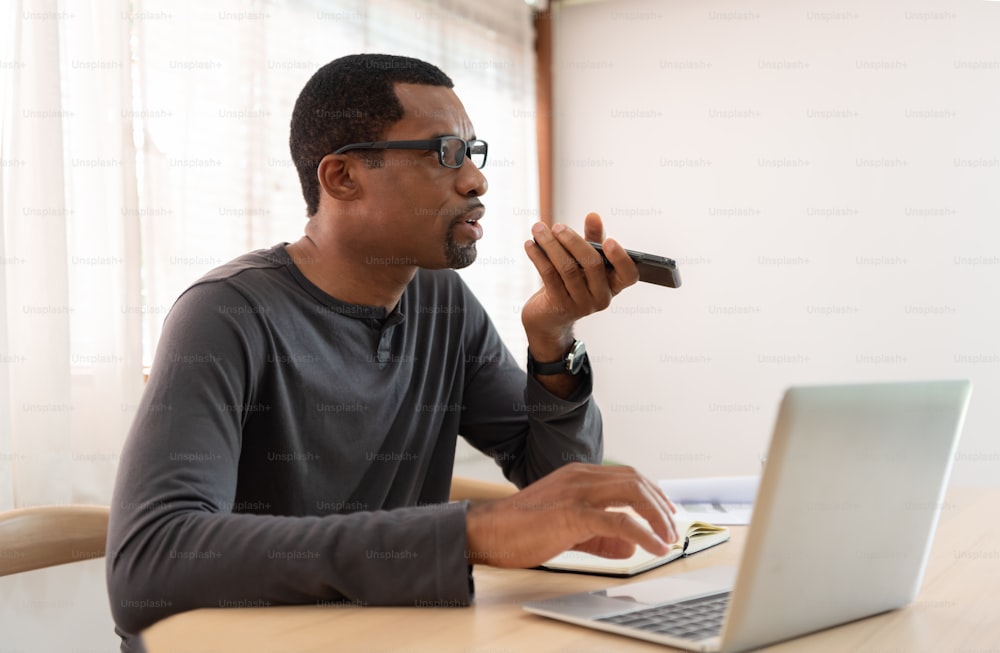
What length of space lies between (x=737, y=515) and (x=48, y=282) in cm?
157

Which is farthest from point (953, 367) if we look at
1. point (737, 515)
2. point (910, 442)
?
point (910, 442)

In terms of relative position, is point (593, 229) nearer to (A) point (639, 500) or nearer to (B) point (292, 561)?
(A) point (639, 500)

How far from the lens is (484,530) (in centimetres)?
98

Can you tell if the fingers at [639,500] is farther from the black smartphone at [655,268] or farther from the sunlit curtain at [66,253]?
the sunlit curtain at [66,253]

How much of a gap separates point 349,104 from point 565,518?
99cm

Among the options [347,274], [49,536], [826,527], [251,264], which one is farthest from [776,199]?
[826,527]

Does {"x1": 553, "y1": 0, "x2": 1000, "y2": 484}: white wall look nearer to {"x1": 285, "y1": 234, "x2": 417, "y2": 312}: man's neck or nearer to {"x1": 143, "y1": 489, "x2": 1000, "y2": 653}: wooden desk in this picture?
{"x1": 285, "y1": 234, "x2": 417, "y2": 312}: man's neck

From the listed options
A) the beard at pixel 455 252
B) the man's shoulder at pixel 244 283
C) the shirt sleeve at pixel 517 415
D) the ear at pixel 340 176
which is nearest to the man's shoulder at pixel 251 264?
the man's shoulder at pixel 244 283

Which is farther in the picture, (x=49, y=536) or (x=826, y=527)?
(x=49, y=536)

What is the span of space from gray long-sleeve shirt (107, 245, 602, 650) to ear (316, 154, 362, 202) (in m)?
0.15

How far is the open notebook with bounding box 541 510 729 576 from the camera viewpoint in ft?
3.76

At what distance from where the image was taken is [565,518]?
96 centimetres

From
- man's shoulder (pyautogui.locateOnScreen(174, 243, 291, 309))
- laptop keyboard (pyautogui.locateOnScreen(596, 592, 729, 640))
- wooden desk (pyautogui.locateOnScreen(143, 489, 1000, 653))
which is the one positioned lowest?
wooden desk (pyautogui.locateOnScreen(143, 489, 1000, 653))

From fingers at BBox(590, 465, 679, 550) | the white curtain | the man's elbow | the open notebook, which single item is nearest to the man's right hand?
fingers at BBox(590, 465, 679, 550)
